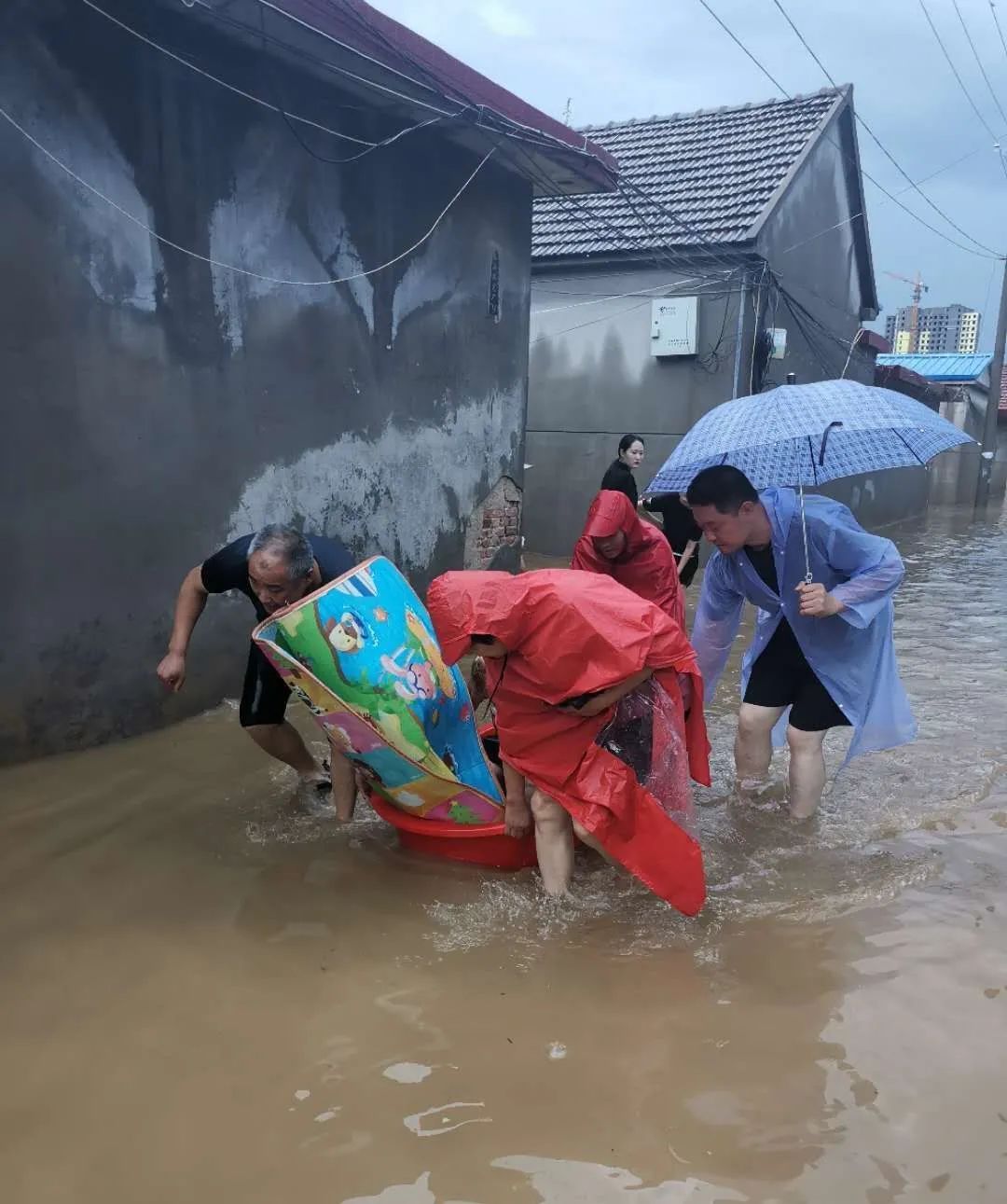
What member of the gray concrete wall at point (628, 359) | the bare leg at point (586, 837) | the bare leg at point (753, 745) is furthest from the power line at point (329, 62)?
the gray concrete wall at point (628, 359)

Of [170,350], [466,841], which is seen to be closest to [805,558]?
[466,841]

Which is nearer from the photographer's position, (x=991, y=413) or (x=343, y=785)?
(x=343, y=785)

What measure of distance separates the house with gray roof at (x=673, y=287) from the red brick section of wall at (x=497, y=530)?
428cm

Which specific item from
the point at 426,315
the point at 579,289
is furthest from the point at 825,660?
the point at 579,289

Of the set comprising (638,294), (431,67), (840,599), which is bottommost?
(840,599)

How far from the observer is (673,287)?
11.9m

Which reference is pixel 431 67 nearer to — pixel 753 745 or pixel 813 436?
pixel 813 436

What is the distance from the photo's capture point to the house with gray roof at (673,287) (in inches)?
464

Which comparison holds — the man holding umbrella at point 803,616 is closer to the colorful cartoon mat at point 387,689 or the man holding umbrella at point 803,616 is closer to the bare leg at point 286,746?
the colorful cartoon mat at point 387,689

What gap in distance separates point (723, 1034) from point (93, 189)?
4387mm

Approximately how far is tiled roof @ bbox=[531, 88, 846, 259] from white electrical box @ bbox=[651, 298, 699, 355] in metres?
0.68

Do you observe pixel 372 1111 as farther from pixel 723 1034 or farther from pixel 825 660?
pixel 825 660

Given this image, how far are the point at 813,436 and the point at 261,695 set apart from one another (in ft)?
7.84

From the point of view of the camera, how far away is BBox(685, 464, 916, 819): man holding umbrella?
3.62 meters
